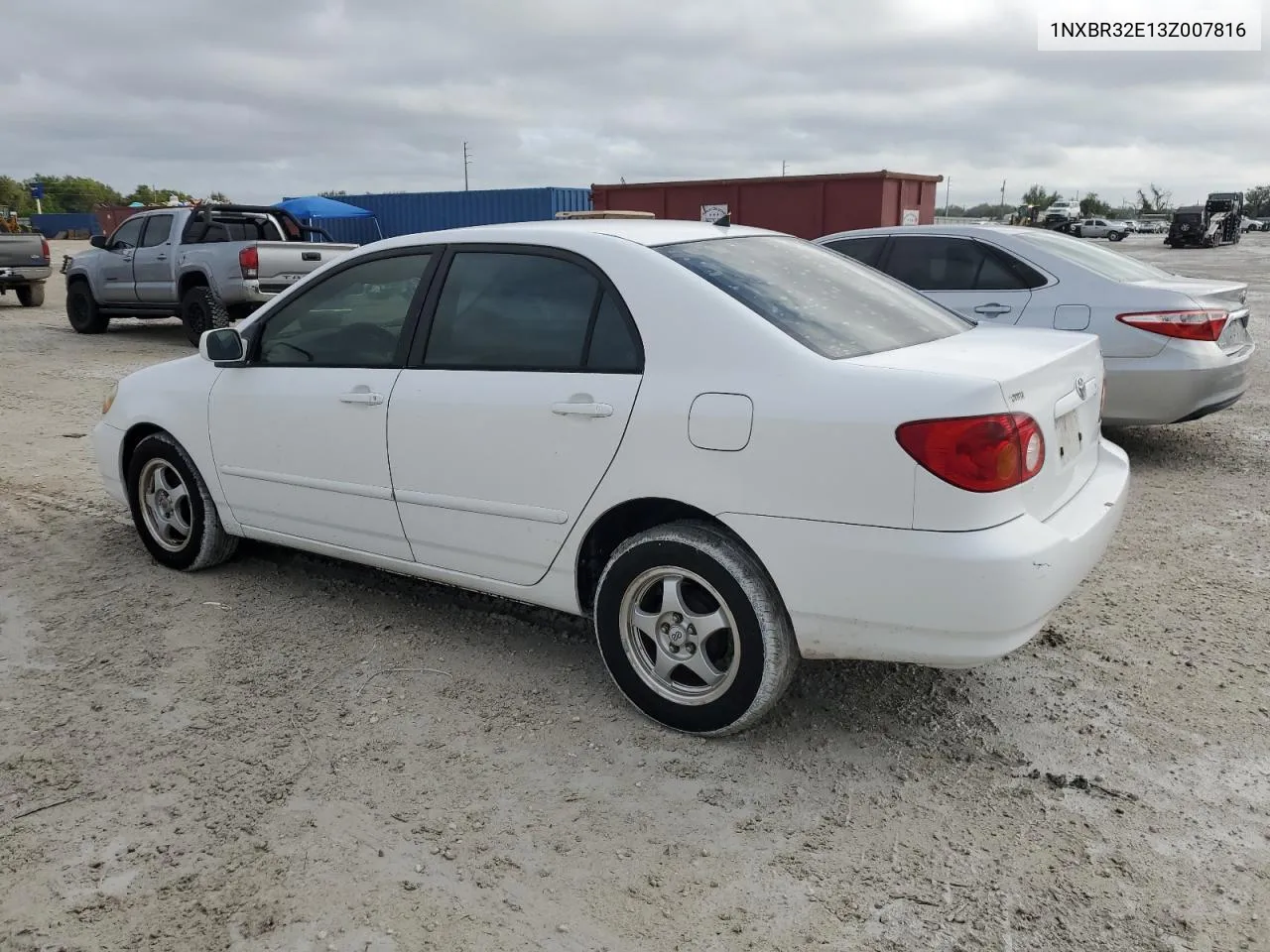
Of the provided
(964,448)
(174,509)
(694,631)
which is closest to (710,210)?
(174,509)

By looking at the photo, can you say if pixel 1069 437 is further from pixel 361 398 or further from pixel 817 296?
pixel 361 398

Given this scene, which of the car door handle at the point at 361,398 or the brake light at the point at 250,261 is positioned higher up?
the brake light at the point at 250,261

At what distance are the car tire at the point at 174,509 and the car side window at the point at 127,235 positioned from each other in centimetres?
1069

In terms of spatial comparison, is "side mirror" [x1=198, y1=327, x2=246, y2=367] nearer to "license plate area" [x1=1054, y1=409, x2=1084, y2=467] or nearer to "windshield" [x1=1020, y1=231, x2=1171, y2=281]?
"license plate area" [x1=1054, y1=409, x2=1084, y2=467]

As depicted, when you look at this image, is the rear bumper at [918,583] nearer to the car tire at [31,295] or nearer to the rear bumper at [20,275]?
the rear bumper at [20,275]

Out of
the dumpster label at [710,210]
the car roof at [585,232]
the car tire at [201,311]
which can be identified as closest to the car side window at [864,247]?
the car roof at [585,232]

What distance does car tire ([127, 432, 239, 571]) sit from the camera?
15.1ft

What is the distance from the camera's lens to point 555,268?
3492 millimetres

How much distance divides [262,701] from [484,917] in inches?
57.3

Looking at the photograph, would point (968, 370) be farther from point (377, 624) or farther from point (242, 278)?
point (242, 278)

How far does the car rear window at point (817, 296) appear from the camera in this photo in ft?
10.3

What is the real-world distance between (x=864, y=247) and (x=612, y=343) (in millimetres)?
4912

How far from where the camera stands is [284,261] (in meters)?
12.6

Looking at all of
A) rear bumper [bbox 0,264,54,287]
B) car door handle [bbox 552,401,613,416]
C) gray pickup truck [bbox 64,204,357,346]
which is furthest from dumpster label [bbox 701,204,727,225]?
car door handle [bbox 552,401,613,416]
